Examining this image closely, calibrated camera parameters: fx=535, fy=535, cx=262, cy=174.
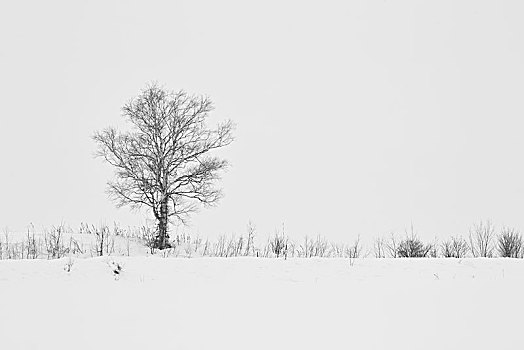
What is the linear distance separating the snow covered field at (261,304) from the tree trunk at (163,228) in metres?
8.89

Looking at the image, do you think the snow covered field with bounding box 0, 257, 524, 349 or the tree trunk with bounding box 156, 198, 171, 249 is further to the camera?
the tree trunk with bounding box 156, 198, 171, 249

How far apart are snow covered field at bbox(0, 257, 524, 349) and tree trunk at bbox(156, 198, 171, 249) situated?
8892 millimetres

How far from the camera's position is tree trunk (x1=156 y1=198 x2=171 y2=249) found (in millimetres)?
23883

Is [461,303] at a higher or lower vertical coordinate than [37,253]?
lower

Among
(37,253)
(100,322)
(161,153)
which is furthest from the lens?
(161,153)

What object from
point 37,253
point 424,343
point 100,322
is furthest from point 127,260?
point 424,343

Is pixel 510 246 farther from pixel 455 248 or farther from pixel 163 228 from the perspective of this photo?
pixel 163 228

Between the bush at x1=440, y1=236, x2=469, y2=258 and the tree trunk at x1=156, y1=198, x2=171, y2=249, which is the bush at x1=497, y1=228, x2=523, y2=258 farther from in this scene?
the tree trunk at x1=156, y1=198, x2=171, y2=249

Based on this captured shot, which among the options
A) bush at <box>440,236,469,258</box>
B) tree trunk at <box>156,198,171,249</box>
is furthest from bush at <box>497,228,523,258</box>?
tree trunk at <box>156,198,171,249</box>

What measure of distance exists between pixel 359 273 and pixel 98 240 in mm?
11511

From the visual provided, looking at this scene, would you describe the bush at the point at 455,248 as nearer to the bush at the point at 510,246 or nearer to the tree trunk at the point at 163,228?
the bush at the point at 510,246

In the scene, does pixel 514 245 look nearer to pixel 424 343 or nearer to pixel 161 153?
pixel 424 343

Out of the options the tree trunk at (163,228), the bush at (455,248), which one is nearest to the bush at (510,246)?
the bush at (455,248)

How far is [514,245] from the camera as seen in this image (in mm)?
19828
